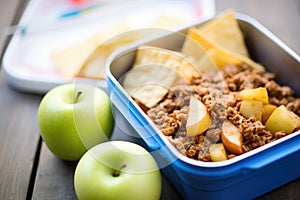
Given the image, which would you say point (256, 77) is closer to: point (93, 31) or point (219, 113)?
point (219, 113)

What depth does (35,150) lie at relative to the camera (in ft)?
3.39

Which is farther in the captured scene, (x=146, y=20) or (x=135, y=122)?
(x=146, y=20)

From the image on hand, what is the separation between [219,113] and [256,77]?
158 mm

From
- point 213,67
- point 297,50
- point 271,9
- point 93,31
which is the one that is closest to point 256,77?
point 213,67

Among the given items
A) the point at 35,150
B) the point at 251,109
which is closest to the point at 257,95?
the point at 251,109

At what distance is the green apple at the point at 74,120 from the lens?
927 millimetres

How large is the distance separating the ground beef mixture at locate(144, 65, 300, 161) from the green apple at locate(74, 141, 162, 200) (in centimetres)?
6

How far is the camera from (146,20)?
1.37 metres

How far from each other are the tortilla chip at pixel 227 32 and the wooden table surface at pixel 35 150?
0.16 meters

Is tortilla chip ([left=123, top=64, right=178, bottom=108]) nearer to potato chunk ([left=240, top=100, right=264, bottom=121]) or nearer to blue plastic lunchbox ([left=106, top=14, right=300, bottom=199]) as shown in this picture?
blue plastic lunchbox ([left=106, top=14, right=300, bottom=199])

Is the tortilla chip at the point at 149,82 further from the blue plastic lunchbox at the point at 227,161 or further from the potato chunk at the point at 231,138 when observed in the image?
the potato chunk at the point at 231,138

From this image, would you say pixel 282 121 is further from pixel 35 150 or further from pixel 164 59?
pixel 35 150

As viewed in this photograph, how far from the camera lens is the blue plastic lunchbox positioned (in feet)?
2.59

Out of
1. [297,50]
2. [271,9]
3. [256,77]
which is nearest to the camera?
[256,77]
